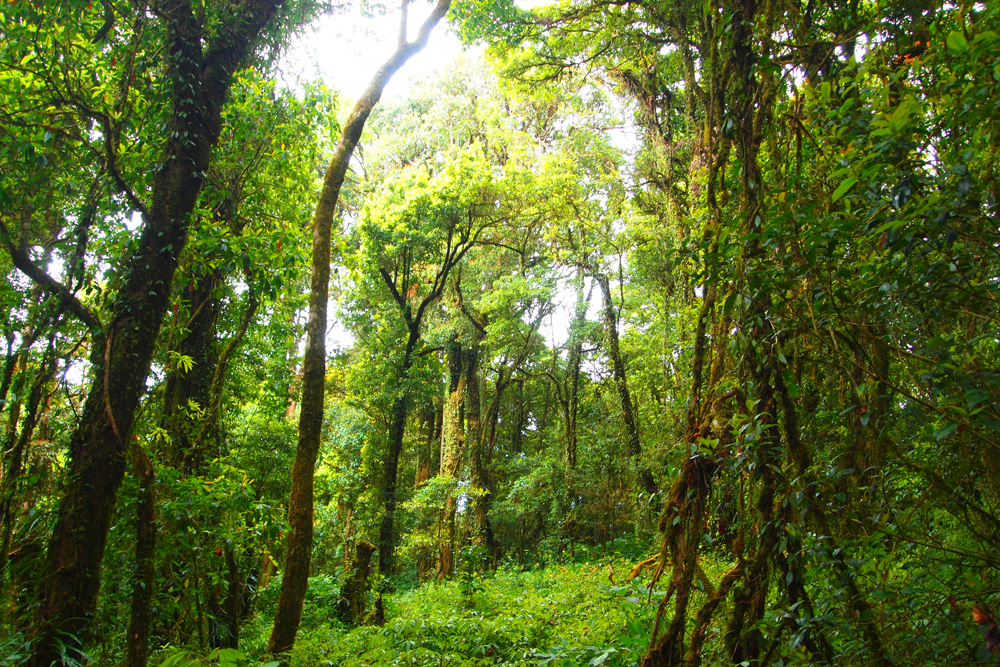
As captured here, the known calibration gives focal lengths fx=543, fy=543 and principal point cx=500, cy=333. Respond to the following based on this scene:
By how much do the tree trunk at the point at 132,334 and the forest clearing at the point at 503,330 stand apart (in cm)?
2

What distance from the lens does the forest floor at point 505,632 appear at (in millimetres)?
3973

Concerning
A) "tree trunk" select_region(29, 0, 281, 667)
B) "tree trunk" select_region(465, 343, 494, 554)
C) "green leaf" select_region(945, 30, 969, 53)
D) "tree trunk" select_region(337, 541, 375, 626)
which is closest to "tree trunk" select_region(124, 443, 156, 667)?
"tree trunk" select_region(29, 0, 281, 667)

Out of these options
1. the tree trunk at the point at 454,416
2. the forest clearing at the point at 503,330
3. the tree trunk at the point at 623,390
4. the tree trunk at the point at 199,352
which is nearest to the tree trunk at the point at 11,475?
the forest clearing at the point at 503,330

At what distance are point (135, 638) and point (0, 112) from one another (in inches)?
148

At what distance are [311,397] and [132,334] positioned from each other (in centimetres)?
212

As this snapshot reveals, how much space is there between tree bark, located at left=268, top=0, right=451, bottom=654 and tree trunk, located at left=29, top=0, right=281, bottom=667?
1575 millimetres

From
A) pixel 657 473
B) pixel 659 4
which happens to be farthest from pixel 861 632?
pixel 657 473

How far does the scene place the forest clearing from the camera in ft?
5.86

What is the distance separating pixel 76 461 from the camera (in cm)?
343

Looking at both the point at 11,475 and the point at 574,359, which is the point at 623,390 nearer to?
the point at 574,359

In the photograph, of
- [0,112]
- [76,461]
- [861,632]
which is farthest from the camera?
[0,112]

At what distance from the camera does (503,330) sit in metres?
12.7

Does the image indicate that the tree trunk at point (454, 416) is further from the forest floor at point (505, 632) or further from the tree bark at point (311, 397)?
the tree bark at point (311, 397)

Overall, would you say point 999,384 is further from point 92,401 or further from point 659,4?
point 659,4
